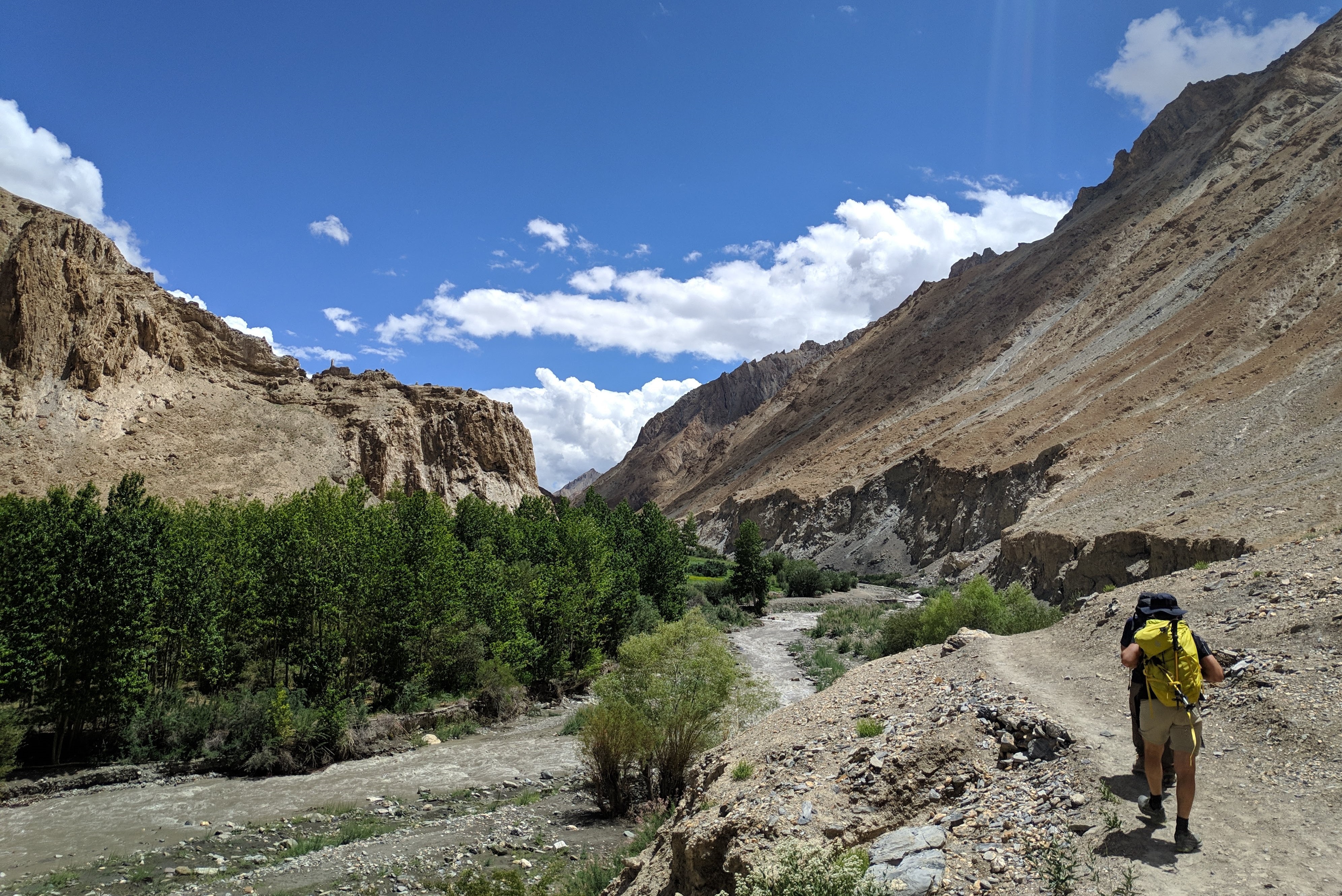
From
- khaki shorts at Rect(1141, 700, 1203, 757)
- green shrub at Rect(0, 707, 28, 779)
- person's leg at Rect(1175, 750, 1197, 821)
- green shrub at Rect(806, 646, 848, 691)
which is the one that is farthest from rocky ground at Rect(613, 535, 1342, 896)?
green shrub at Rect(0, 707, 28, 779)

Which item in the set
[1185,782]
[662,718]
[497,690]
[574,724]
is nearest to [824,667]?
[574,724]

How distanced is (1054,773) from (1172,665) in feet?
4.94

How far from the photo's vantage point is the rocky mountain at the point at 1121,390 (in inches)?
1441

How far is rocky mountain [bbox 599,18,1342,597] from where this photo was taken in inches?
1441

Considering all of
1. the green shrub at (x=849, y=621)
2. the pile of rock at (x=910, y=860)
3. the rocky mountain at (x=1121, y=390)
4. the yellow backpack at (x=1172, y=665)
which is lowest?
the green shrub at (x=849, y=621)

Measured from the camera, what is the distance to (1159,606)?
667 centimetres

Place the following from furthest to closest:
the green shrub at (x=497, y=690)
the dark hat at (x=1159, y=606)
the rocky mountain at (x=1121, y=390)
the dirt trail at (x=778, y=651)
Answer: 1. the rocky mountain at (x=1121, y=390)
2. the green shrub at (x=497, y=690)
3. the dirt trail at (x=778, y=651)
4. the dark hat at (x=1159, y=606)

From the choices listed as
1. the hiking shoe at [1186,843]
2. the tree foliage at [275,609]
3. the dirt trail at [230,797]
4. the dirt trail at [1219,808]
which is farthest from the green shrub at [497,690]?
the hiking shoe at [1186,843]

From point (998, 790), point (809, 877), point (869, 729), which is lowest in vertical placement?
point (809, 877)

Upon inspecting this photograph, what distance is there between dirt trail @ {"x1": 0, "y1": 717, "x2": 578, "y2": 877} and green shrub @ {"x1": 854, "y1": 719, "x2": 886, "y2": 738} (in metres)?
15.1

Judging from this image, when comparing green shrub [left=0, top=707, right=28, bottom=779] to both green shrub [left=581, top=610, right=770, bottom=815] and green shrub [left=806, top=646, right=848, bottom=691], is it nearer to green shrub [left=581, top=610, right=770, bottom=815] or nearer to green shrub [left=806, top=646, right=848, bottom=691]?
green shrub [left=581, top=610, right=770, bottom=815]

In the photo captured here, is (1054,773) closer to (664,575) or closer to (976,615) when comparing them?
(976,615)

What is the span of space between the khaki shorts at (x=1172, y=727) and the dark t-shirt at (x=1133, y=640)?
32 cm

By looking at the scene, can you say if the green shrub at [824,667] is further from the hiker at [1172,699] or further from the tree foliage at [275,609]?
the hiker at [1172,699]
